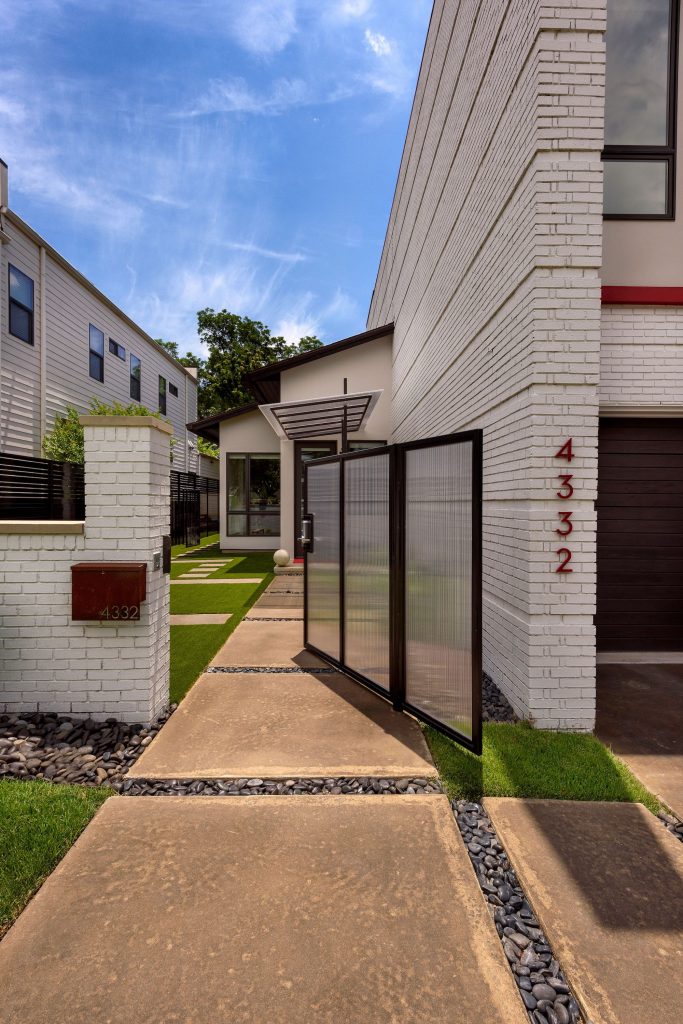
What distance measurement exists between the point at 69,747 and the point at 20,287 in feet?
36.6

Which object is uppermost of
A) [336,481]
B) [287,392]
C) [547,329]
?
[287,392]

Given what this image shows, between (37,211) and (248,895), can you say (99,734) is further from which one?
(37,211)

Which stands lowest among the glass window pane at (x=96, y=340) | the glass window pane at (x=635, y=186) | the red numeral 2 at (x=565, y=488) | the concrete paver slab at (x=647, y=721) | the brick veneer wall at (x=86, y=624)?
the concrete paver slab at (x=647, y=721)

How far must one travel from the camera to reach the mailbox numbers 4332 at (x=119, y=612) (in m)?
3.32

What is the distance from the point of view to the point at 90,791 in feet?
8.80

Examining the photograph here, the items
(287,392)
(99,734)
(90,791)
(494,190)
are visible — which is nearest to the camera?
(90,791)

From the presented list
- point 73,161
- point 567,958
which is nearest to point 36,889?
point 567,958

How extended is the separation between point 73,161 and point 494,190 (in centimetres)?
1495

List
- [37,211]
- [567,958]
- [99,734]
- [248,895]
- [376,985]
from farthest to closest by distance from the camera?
1. [37,211]
2. [99,734]
3. [248,895]
4. [567,958]
5. [376,985]

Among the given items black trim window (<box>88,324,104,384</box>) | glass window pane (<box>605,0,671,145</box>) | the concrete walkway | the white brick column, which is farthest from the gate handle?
black trim window (<box>88,324,104,384</box>)

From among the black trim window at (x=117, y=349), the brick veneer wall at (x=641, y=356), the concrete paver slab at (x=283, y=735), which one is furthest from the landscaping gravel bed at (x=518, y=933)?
the black trim window at (x=117, y=349)

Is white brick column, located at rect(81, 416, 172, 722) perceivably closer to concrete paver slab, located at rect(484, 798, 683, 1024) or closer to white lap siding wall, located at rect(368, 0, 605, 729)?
concrete paver slab, located at rect(484, 798, 683, 1024)

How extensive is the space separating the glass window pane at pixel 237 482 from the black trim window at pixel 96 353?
4416mm

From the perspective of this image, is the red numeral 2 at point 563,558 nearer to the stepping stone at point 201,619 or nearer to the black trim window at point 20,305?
the stepping stone at point 201,619
